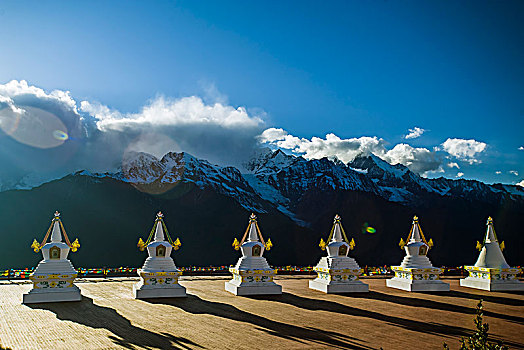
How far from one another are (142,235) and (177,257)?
23.3 ft

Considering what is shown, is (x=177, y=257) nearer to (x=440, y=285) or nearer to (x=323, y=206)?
(x=323, y=206)

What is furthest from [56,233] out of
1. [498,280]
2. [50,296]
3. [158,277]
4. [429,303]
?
[498,280]

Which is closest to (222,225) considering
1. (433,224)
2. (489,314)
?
(433,224)

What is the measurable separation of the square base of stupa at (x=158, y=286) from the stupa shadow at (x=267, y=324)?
0.52m

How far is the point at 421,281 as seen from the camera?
76.0ft

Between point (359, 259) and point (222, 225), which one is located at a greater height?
point (222, 225)

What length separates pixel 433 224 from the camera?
80.0 m

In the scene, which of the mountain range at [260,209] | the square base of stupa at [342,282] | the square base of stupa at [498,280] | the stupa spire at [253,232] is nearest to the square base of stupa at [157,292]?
the stupa spire at [253,232]

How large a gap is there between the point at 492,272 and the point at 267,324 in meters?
16.9

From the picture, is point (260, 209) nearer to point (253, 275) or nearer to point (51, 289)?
point (253, 275)

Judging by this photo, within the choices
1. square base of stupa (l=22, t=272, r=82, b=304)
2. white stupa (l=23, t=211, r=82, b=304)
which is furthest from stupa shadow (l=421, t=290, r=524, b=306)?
white stupa (l=23, t=211, r=82, b=304)

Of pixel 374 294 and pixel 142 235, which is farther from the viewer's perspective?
pixel 142 235

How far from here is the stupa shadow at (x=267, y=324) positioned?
37.0ft

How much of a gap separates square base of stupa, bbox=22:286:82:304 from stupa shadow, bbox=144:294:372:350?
10.8 ft
